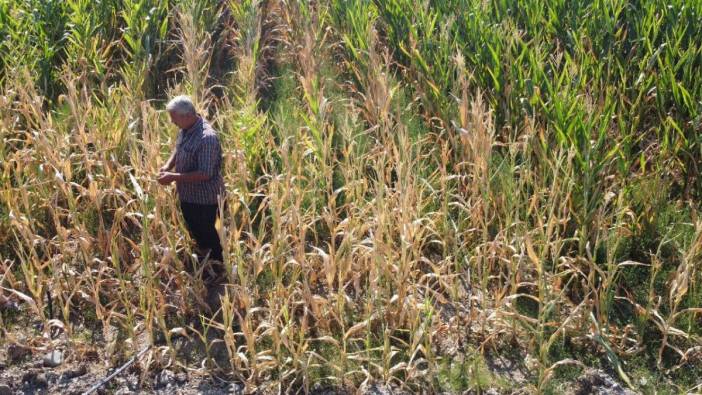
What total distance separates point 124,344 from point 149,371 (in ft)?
0.82

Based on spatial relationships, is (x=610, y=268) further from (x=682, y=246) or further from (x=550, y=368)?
A: (x=682, y=246)

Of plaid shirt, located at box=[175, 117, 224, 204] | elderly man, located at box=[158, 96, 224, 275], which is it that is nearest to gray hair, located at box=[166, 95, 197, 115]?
elderly man, located at box=[158, 96, 224, 275]

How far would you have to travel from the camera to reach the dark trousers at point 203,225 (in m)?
4.45

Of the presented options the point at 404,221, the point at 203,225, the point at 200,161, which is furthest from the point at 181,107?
the point at 404,221

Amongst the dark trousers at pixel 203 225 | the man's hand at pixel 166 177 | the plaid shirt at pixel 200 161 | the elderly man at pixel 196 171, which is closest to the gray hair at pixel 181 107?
the elderly man at pixel 196 171

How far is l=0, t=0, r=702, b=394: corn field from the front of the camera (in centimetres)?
405

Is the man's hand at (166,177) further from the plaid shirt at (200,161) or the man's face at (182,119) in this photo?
the man's face at (182,119)

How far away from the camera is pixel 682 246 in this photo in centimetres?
466

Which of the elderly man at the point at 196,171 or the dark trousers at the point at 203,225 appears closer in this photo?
the elderly man at the point at 196,171

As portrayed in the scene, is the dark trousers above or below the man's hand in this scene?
below

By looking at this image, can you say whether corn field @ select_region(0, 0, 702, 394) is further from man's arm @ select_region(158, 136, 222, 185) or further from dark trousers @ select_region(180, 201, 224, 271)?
man's arm @ select_region(158, 136, 222, 185)

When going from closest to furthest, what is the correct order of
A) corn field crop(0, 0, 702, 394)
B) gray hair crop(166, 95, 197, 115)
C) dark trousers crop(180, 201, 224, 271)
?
corn field crop(0, 0, 702, 394) < gray hair crop(166, 95, 197, 115) < dark trousers crop(180, 201, 224, 271)

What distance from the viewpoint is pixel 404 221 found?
4.20 metres

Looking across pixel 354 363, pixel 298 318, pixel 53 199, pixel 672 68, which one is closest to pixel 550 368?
pixel 354 363
